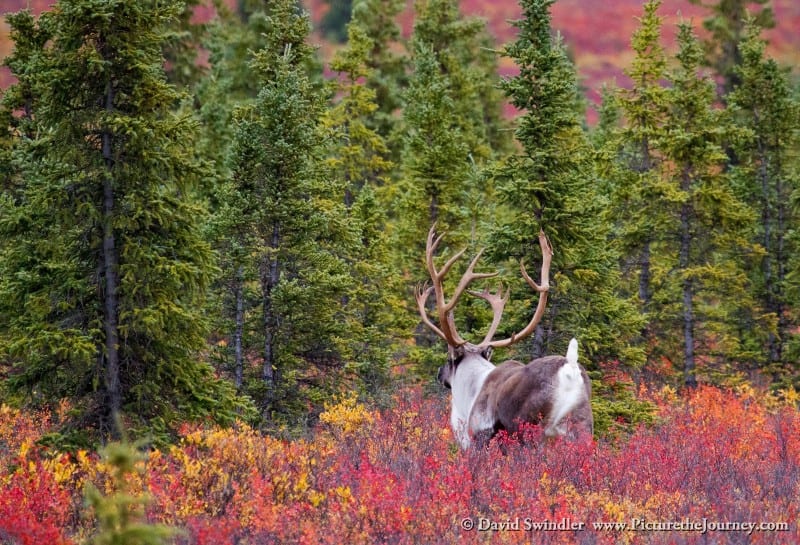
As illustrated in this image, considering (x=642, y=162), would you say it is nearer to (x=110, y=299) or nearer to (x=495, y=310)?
(x=495, y=310)

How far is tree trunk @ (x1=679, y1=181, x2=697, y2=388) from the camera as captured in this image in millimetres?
20938

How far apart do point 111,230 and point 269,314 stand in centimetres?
475

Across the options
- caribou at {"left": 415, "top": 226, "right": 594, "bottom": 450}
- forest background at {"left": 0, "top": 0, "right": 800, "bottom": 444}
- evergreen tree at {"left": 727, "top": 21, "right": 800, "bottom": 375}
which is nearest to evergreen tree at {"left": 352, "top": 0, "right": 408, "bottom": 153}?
forest background at {"left": 0, "top": 0, "right": 800, "bottom": 444}

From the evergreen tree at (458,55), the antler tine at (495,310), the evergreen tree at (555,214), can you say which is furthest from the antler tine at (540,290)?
the evergreen tree at (458,55)

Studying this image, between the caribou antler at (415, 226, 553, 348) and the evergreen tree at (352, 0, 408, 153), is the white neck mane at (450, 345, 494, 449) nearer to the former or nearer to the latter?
the caribou antler at (415, 226, 553, 348)

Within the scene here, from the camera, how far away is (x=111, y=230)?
9.46m

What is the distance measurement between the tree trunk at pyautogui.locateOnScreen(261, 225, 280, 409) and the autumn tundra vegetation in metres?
0.05

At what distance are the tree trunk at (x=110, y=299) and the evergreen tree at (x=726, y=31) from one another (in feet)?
96.0

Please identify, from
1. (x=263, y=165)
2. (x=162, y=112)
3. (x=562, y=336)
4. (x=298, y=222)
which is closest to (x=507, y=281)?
(x=562, y=336)

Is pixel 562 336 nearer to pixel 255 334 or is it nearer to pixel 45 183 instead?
pixel 255 334

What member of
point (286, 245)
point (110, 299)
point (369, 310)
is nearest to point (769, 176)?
point (369, 310)

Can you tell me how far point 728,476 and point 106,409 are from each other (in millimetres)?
7833

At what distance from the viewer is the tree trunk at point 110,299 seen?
9461 mm

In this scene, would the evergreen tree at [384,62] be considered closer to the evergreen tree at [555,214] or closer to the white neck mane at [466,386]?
the evergreen tree at [555,214]
